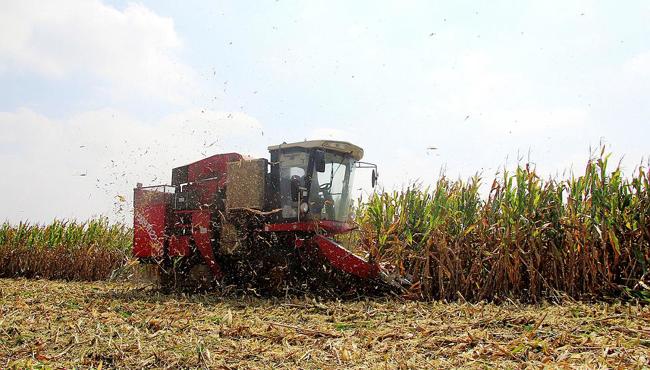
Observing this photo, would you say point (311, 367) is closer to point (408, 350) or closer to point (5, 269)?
point (408, 350)

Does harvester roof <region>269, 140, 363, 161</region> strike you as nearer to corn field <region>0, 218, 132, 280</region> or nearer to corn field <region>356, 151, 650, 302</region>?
corn field <region>356, 151, 650, 302</region>

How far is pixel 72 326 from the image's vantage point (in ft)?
17.3

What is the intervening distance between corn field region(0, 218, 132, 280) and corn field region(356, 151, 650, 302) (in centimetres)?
938

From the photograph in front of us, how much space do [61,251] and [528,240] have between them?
40.3 feet

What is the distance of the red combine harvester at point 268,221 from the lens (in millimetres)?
8609

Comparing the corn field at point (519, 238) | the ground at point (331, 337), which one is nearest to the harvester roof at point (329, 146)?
the corn field at point (519, 238)

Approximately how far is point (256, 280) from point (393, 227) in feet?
7.47

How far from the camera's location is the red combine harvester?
8.61 metres

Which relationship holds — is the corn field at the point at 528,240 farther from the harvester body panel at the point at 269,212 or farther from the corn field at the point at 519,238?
the harvester body panel at the point at 269,212

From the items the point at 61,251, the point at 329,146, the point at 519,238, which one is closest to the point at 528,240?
the point at 519,238

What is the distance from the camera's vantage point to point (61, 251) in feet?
49.6

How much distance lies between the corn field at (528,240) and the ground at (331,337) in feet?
2.00

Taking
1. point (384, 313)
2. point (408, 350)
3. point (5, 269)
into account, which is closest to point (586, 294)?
point (384, 313)

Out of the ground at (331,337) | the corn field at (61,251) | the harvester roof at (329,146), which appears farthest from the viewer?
the corn field at (61,251)
